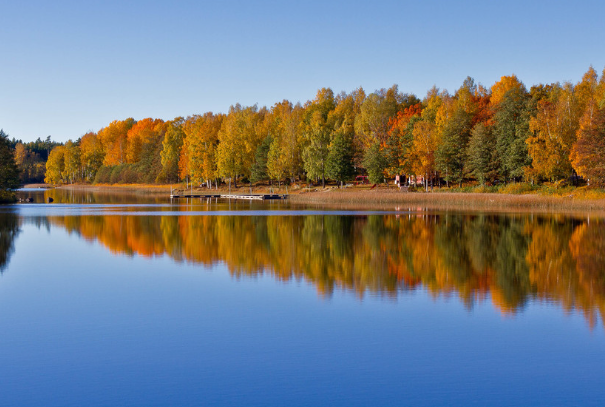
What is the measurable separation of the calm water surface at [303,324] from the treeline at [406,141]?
34.8 m

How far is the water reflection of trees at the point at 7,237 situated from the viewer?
2198 centimetres

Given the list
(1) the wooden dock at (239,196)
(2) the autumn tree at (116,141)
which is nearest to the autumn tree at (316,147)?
(1) the wooden dock at (239,196)

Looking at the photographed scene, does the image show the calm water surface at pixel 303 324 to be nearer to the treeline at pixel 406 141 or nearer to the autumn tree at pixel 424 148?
the treeline at pixel 406 141

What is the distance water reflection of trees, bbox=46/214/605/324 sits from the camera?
16219mm

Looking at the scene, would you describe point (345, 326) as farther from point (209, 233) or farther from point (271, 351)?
point (209, 233)

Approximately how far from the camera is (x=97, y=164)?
144500 millimetres

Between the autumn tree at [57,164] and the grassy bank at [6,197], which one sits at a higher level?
the autumn tree at [57,164]

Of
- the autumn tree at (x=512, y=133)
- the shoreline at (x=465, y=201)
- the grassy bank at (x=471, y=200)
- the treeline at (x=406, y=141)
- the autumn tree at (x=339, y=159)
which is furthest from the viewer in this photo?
the autumn tree at (x=339, y=159)

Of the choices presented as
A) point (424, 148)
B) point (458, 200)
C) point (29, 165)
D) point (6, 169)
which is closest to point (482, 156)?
point (424, 148)

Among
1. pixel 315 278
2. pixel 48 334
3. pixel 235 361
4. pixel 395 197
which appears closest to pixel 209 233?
pixel 315 278

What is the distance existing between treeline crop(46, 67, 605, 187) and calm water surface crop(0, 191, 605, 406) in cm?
3483

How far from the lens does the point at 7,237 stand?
29.7 m

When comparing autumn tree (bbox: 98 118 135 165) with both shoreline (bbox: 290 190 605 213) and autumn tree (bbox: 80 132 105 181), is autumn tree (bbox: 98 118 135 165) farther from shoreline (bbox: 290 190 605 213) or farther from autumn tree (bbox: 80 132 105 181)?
shoreline (bbox: 290 190 605 213)

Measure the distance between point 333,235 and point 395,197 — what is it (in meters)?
33.0
